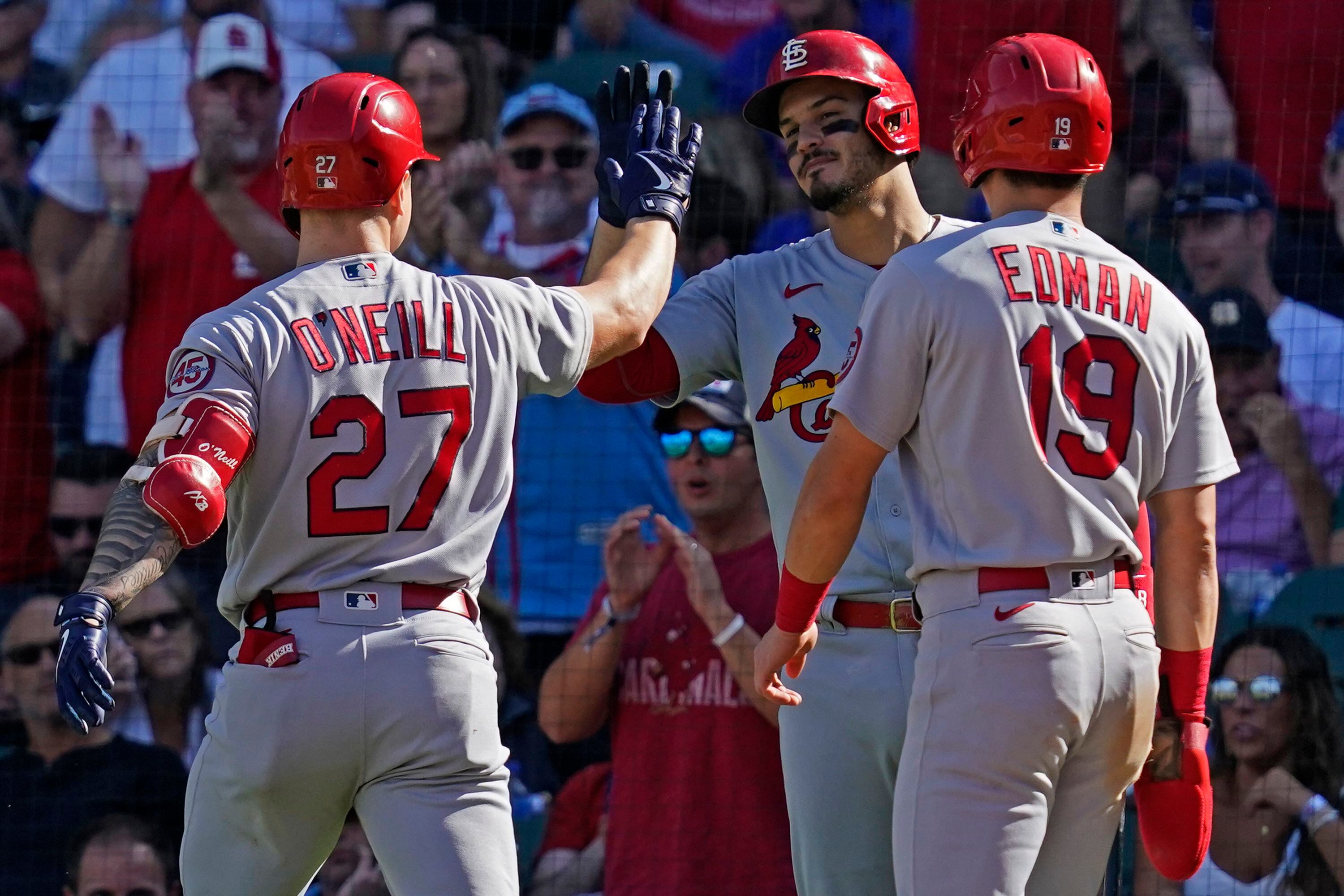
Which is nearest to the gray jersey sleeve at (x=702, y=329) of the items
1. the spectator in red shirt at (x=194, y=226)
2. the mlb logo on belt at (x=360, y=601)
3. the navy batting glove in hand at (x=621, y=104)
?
the navy batting glove in hand at (x=621, y=104)

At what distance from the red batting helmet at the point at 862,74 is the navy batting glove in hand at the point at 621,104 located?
8.7 inches

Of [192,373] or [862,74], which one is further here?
[862,74]

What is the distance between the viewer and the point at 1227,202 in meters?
4.89

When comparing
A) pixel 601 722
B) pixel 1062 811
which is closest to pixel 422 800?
pixel 1062 811

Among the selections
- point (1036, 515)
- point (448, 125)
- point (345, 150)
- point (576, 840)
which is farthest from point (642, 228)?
point (448, 125)

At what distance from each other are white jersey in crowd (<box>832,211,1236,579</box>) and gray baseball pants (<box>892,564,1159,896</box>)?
3.5 inches

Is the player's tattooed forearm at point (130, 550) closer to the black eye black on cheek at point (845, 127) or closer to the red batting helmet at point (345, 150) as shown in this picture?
the red batting helmet at point (345, 150)

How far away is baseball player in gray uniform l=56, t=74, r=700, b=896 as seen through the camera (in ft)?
7.59

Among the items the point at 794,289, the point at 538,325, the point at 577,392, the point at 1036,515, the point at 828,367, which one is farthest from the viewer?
the point at 577,392

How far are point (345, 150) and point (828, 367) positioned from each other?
1.00 metres

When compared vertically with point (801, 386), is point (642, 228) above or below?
above

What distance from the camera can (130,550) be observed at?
229cm

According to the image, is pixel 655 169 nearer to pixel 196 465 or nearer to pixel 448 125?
pixel 196 465

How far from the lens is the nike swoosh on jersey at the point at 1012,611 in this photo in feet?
7.47
